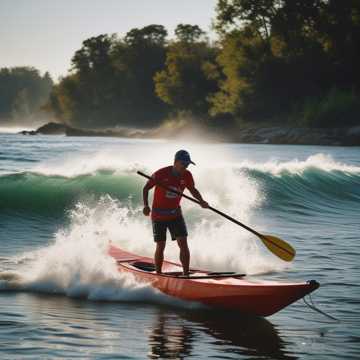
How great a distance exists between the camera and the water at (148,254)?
25.0 ft

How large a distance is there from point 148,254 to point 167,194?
3.63m

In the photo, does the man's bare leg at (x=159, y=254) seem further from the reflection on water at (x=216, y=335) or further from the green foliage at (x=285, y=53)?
the green foliage at (x=285, y=53)

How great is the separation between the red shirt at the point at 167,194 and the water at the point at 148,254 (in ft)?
3.31

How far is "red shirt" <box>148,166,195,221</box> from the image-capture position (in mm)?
9359

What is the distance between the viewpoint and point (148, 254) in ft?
42.0

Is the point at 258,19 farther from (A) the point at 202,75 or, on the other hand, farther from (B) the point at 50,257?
(B) the point at 50,257

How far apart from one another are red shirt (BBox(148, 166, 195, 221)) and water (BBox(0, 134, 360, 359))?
3.31ft

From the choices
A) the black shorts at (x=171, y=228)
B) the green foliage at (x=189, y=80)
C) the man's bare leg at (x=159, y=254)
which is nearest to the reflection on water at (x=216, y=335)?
the man's bare leg at (x=159, y=254)

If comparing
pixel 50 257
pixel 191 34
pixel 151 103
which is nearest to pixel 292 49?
pixel 191 34

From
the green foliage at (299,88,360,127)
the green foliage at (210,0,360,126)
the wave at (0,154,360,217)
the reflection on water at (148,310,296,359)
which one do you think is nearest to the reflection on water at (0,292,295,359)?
the reflection on water at (148,310,296,359)

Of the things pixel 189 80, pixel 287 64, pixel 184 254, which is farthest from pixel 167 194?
pixel 189 80

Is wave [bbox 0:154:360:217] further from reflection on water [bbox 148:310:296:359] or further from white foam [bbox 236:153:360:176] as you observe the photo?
reflection on water [bbox 148:310:296:359]

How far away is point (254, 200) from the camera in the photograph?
20844 millimetres

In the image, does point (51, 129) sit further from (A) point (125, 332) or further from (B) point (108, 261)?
(A) point (125, 332)
